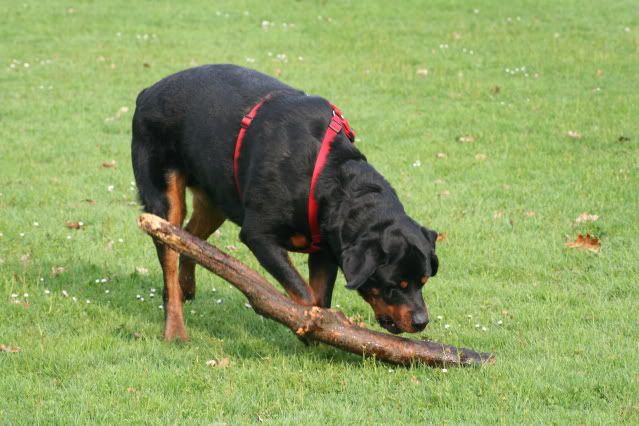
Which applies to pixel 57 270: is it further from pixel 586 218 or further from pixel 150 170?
pixel 586 218

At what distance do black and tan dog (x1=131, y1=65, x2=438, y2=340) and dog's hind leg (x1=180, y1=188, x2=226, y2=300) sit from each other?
2.2 inches

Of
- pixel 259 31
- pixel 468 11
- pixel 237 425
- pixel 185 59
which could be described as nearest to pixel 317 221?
pixel 237 425

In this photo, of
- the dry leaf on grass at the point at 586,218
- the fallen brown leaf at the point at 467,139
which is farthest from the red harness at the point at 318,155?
the fallen brown leaf at the point at 467,139

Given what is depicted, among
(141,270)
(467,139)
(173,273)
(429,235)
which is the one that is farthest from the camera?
A: (467,139)

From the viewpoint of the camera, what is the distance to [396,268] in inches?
230

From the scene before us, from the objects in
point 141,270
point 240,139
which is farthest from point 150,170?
point 141,270

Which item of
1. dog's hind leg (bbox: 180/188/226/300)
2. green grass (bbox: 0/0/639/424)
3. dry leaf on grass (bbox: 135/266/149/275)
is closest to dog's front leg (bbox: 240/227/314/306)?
green grass (bbox: 0/0/639/424)

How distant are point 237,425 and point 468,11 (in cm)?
1500

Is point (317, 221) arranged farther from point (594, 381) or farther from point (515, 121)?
point (515, 121)

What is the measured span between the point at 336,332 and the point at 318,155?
111cm

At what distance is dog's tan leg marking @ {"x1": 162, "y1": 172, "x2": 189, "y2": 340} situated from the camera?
22.5 feet

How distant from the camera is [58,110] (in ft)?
44.5

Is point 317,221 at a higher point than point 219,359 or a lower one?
higher

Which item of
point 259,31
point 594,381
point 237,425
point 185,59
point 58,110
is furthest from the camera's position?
point 259,31
